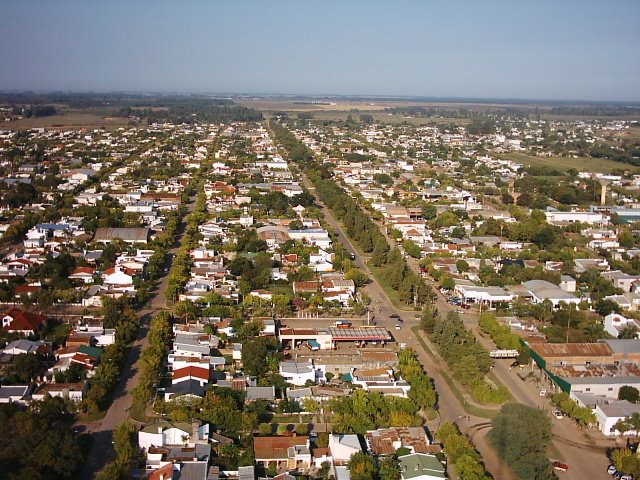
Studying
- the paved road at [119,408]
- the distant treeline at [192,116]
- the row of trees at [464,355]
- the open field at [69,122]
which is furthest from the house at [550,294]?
the distant treeline at [192,116]

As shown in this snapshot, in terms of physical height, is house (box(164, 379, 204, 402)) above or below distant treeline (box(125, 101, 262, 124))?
below

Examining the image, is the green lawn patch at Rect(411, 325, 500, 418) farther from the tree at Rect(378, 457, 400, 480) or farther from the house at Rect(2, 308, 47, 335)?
the house at Rect(2, 308, 47, 335)

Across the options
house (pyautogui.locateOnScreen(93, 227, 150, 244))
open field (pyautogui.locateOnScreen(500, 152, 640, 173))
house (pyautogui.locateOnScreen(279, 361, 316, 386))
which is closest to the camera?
house (pyautogui.locateOnScreen(279, 361, 316, 386))

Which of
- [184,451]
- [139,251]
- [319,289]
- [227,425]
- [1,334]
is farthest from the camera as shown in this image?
[139,251]

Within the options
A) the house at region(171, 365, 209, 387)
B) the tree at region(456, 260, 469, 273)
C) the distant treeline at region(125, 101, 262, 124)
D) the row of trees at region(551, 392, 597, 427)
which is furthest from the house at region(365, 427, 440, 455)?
the distant treeline at region(125, 101, 262, 124)

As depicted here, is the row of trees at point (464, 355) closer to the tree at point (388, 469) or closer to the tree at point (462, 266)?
the tree at point (388, 469)

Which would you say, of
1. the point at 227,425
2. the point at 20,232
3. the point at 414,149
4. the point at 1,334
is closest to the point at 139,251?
the point at 20,232

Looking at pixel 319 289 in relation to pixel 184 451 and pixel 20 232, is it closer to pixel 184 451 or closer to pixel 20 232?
pixel 184 451
